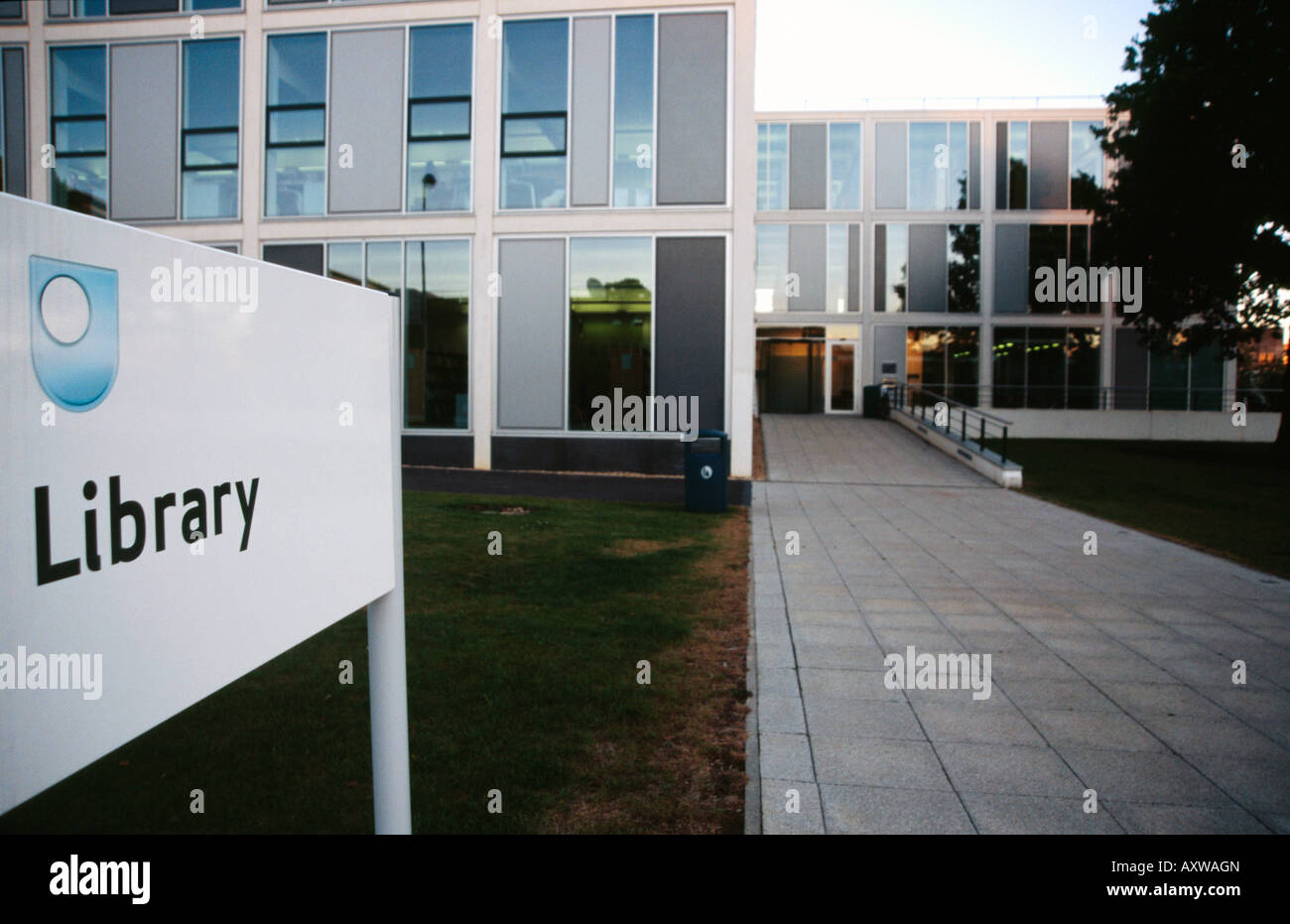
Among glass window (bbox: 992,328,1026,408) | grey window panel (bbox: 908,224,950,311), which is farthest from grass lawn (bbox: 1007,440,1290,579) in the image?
grey window panel (bbox: 908,224,950,311)

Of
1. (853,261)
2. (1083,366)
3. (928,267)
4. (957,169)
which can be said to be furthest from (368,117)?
(1083,366)

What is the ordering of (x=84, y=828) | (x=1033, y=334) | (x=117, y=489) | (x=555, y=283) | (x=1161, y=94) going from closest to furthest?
1. (x=117, y=489)
2. (x=84, y=828)
3. (x=555, y=283)
4. (x=1161, y=94)
5. (x=1033, y=334)

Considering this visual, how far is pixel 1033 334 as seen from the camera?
31.0m

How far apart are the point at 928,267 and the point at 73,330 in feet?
109

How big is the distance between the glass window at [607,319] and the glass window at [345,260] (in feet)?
14.8

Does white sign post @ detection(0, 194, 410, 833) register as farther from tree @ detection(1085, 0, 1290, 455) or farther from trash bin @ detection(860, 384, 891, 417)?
trash bin @ detection(860, 384, 891, 417)

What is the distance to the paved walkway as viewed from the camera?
139 inches

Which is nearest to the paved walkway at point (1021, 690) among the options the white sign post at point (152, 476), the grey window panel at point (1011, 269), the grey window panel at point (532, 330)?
the white sign post at point (152, 476)

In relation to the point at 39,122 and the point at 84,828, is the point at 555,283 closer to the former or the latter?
the point at 39,122

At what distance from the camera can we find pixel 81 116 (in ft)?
58.0

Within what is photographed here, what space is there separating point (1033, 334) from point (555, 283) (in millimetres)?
21610

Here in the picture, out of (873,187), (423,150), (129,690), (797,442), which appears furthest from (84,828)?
(873,187)

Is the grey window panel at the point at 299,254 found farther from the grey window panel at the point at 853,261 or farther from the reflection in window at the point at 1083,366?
the reflection in window at the point at 1083,366
